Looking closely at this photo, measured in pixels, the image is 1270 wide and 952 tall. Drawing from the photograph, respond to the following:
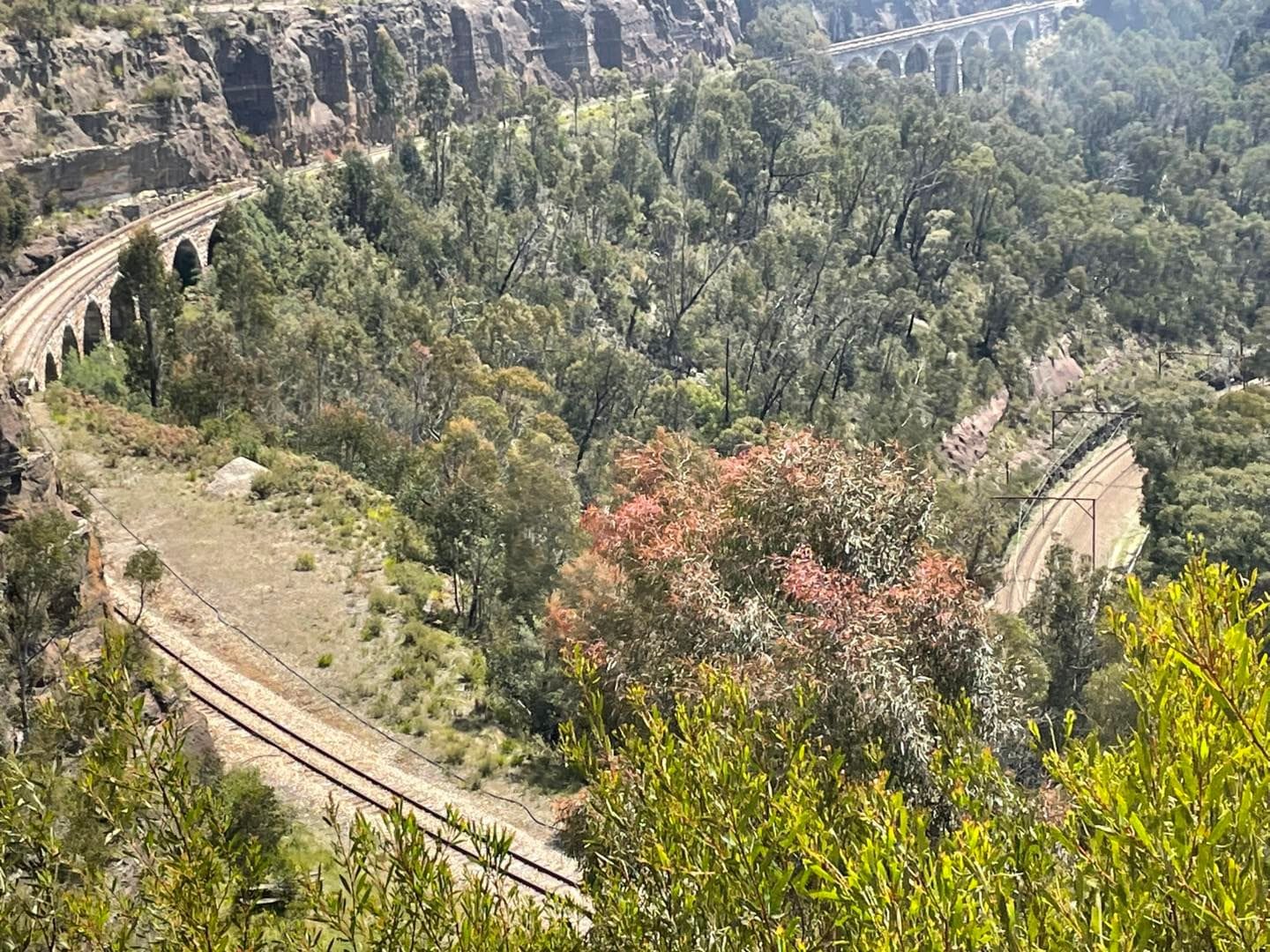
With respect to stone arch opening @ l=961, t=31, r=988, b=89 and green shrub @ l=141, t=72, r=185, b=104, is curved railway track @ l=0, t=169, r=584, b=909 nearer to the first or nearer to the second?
green shrub @ l=141, t=72, r=185, b=104

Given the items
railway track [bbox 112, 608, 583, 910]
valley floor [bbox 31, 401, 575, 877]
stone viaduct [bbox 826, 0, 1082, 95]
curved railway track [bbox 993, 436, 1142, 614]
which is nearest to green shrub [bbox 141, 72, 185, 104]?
valley floor [bbox 31, 401, 575, 877]

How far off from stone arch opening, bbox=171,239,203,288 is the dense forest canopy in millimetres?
644

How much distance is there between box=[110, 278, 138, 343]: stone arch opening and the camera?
41.2 meters

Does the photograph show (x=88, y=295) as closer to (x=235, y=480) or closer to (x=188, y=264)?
(x=188, y=264)

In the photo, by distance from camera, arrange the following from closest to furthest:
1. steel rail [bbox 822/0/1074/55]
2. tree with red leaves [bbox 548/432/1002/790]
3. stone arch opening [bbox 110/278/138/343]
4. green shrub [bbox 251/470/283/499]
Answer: tree with red leaves [bbox 548/432/1002/790] → green shrub [bbox 251/470/283/499] → stone arch opening [bbox 110/278/138/343] → steel rail [bbox 822/0/1074/55]

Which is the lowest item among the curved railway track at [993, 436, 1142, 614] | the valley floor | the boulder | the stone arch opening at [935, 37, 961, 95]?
the curved railway track at [993, 436, 1142, 614]

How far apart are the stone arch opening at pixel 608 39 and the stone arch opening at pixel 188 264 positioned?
56.1m

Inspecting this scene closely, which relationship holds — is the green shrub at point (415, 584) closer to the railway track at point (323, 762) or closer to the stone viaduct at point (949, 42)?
the railway track at point (323, 762)

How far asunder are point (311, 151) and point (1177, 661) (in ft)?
221

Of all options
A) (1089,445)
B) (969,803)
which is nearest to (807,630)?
(969,803)

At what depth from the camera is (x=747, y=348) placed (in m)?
54.6

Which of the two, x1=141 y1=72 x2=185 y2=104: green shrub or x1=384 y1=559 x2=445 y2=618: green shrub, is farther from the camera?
x1=141 y1=72 x2=185 y2=104: green shrub

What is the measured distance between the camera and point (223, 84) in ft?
196

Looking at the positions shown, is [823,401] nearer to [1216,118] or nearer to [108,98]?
[108,98]
